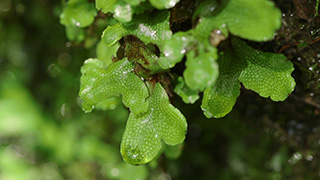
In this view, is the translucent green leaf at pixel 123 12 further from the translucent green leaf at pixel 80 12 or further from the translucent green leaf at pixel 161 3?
the translucent green leaf at pixel 80 12

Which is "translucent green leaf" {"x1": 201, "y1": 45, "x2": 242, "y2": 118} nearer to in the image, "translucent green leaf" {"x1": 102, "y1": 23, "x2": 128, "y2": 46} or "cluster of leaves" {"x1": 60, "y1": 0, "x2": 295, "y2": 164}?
"cluster of leaves" {"x1": 60, "y1": 0, "x2": 295, "y2": 164}

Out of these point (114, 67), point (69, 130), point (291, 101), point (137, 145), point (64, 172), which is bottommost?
point (64, 172)

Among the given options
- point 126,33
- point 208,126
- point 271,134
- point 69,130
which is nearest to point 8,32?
point 69,130

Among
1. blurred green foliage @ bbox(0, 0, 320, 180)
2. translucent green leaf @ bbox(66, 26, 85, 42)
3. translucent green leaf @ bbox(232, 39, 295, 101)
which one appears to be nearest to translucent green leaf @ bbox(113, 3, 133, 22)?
translucent green leaf @ bbox(232, 39, 295, 101)

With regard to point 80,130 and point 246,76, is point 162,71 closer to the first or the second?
point 246,76

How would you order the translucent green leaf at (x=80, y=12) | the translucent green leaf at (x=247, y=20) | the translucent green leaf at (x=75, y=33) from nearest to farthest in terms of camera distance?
the translucent green leaf at (x=247, y=20) → the translucent green leaf at (x=80, y=12) → the translucent green leaf at (x=75, y=33)

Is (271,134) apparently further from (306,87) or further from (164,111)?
(164,111)

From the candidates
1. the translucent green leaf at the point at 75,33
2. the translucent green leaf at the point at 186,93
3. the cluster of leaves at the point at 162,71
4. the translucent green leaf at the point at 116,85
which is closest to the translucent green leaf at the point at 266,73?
the cluster of leaves at the point at 162,71
